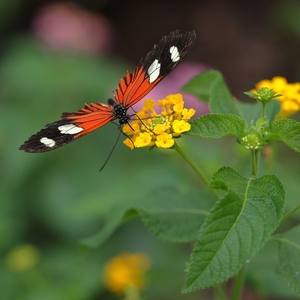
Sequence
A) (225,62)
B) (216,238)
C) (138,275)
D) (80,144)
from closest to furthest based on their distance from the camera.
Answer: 1. (216,238)
2. (138,275)
3. (80,144)
4. (225,62)

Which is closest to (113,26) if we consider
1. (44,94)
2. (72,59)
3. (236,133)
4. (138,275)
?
(72,59)

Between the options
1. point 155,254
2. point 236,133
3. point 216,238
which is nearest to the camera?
point 216,238

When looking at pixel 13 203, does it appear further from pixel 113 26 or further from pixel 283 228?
pixel 113 26

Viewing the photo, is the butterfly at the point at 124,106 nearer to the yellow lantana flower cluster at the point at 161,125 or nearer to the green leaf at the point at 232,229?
the yellow lantana flower cluster at the point at 161,125

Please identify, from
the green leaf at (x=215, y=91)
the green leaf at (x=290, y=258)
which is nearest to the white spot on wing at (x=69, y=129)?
the green leaf at (x=215, y=91)

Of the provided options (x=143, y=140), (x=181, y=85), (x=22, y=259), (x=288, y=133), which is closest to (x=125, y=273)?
(x=22, y=259)

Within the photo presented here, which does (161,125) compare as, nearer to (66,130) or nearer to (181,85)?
(66,130)

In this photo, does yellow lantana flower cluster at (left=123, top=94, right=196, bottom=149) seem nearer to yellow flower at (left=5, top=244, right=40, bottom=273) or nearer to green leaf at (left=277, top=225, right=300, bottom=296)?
green leaf at (left=277, top=225, right=300, bottom=296)
